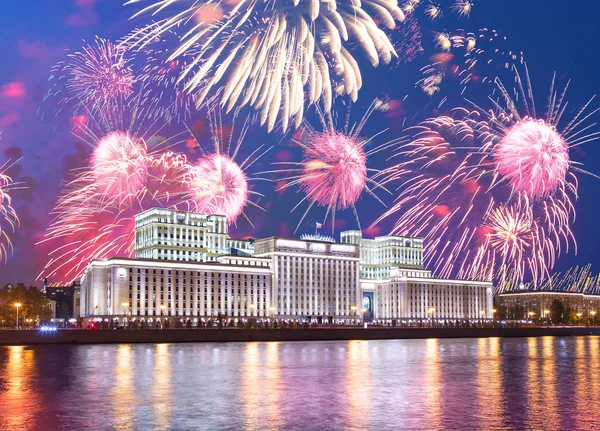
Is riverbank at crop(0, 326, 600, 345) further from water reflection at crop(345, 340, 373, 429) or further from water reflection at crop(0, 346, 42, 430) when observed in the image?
water reflection at crop(345, 340, 373, 429)

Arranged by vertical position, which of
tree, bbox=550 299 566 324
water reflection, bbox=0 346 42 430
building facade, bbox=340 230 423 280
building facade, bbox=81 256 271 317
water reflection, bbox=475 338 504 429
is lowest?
tree, bbox=550 299 566 324

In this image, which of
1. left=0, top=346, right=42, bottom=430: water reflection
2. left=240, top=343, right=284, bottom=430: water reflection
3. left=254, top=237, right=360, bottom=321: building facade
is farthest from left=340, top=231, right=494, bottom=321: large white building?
left=0, top=346, right=42, bottom=430: water reflection

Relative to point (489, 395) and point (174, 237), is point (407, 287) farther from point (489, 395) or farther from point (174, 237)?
point (489, 395)

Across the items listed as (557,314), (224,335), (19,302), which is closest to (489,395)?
(224,335)

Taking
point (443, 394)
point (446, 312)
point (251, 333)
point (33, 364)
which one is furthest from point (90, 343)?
point (446, 312)

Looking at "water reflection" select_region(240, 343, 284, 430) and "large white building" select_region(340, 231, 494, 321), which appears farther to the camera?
"large white building" select_region(340, 231, 494, 321)

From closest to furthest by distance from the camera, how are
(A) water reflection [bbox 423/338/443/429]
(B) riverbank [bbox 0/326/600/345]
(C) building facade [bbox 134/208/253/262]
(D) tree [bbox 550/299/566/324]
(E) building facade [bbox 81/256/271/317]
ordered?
(A) water reflection [bbox 423/338/443/429], (B) riverbank [bbox 0/326/600/345], (E) building facade [bbox 81/256/271/317], (C) building facade [bbox 134/208/253/262], (D) tree [bbox 550/299/566/324]
